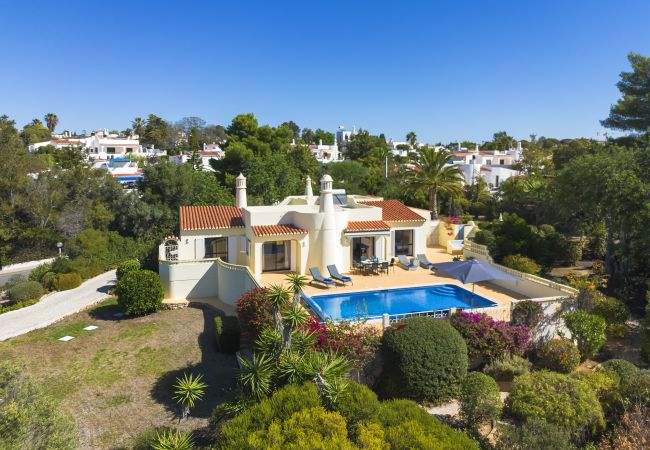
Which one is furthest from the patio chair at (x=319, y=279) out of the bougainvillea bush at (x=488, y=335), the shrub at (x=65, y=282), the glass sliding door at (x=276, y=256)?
A: the shrub at (x=65, y=282)

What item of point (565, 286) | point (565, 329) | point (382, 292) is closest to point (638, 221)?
point (565, 286)

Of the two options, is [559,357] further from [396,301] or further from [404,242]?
[404,242]

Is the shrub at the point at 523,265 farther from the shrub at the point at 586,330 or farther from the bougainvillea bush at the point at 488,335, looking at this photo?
the bougainvillea bush at the point at 488,335

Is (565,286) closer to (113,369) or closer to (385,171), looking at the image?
(113,369)

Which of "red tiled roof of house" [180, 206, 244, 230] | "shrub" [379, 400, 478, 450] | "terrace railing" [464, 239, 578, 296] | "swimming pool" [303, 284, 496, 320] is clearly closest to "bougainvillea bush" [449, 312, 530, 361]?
"swimming pool" [303, 284, 496, 320]

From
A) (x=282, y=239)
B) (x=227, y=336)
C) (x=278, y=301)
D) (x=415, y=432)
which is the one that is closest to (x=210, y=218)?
(x=282, y=239)

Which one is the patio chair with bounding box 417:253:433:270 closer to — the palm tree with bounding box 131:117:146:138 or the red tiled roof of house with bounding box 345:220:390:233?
the red tiled roof of house with bounding box 345:220:390:233
